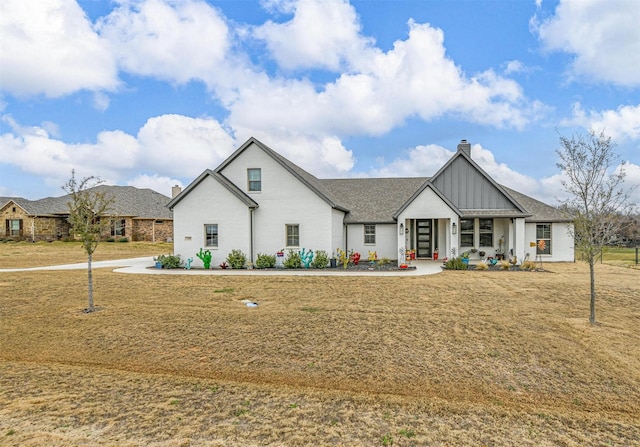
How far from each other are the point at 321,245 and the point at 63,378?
1461cm

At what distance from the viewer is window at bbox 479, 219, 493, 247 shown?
21.4 meters

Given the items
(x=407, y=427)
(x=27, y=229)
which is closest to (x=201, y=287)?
(x=407, y=427)

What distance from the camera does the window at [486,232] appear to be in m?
21.4

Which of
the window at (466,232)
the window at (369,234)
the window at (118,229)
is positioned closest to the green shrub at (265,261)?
the window at (369,234)

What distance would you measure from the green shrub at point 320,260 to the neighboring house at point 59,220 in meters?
27.8

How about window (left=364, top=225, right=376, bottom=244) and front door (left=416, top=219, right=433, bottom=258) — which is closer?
front door (left=416, top=219, right=433, bottom=258)

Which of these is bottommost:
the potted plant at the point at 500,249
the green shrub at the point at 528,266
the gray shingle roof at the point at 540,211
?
the green shrub at the point at 528,266

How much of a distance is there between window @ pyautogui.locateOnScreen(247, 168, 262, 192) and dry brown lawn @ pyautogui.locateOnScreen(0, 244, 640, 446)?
9825mm

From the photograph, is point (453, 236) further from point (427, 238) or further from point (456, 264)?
point (427, 238)

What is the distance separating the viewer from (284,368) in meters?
6.02

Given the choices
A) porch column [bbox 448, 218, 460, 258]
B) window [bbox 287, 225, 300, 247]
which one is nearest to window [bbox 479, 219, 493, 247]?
porch column [bbox 448, 218, 460, 258]

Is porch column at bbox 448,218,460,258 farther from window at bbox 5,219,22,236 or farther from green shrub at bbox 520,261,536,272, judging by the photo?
window at bbox 5,219,22,236

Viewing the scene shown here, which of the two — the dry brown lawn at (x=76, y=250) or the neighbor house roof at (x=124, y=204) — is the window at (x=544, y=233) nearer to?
the dry brown lawn at (x=76, y=250)

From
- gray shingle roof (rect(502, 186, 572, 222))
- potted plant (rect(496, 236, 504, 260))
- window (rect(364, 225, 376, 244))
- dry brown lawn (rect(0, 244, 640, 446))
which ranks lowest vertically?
dry brown lawn (rect(0, 244, 640, 446))
